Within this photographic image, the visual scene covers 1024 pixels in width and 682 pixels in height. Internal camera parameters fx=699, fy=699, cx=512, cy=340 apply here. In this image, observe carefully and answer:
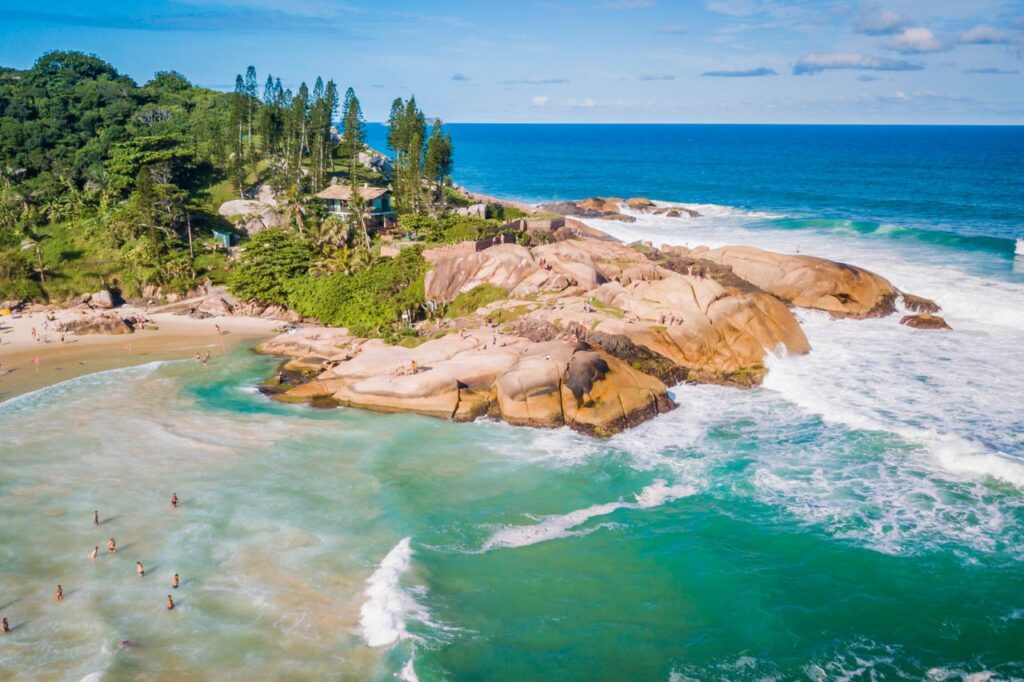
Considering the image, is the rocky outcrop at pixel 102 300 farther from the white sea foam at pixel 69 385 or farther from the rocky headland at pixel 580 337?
the rocky headland at pixel 580 337

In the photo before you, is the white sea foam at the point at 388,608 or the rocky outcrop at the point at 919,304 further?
the rocky outcrop at the point at 919,304

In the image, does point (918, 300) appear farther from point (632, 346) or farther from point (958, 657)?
point (958, 657)

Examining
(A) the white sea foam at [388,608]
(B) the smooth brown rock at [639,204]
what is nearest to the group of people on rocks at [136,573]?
(A) the white sea foam at [388,608]

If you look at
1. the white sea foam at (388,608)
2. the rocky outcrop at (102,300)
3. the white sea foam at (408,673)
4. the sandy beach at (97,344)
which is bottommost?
the white sea foam at (408,673)

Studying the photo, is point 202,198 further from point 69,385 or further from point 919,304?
point 919,304

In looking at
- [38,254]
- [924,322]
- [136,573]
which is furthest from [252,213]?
[924,322]

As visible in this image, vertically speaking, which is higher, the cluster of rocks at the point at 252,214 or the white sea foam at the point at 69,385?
the cluster of rocks at the point at 252,214
